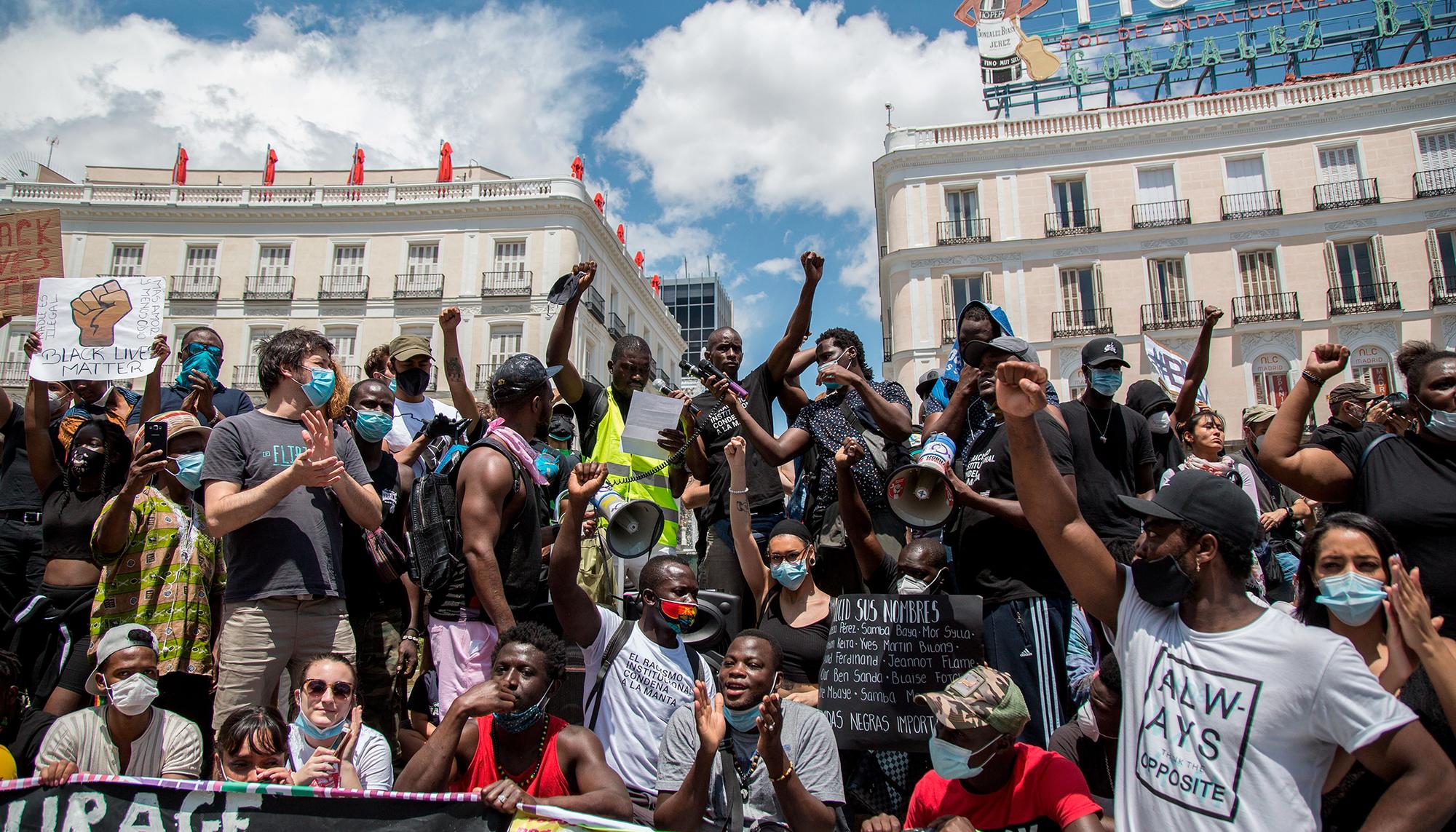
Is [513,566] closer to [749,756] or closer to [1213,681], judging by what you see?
[749,756]

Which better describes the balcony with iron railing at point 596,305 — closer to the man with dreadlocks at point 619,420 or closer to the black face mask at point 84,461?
the man with dreadlocks at point 619,420

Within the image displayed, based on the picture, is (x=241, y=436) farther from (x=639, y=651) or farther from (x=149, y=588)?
(x=639, y=651)

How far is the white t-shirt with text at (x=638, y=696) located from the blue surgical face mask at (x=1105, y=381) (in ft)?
8.52

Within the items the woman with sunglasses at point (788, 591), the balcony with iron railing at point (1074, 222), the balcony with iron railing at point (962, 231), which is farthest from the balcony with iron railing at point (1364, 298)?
the woman with sunglasses at point (788, 591)

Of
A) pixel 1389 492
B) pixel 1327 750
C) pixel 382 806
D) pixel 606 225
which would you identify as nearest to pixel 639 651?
pixel 382 806

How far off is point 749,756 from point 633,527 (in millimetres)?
1278

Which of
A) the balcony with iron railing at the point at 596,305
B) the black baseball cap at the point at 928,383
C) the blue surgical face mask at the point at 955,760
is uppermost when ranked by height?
the balcony with iron railing at the point at 596,305

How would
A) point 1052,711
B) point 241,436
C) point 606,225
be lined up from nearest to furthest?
point 1052,711
point 241,436
point 606,225

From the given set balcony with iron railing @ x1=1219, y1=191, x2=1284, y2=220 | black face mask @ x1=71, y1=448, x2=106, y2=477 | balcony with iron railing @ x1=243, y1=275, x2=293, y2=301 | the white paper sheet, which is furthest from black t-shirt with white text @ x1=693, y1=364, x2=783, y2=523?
balcony with iron railing @ x1=243, y1=275, x2=293, y2=301

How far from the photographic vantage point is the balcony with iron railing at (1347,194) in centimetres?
3036

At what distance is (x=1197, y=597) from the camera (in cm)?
267

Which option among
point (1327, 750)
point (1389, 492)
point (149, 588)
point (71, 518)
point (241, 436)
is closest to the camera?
point (1327, 750)

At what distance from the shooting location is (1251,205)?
103 ft

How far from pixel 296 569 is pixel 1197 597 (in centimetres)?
392
